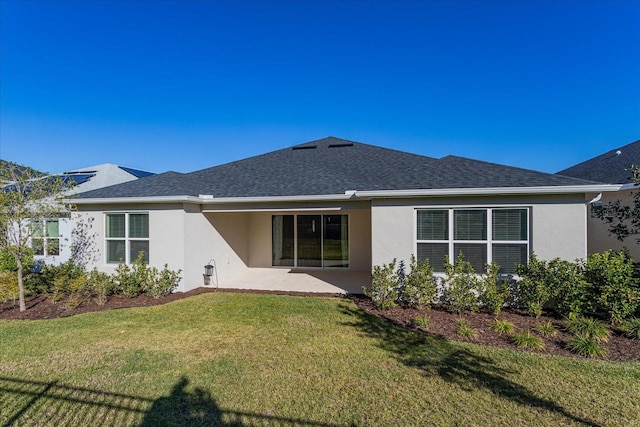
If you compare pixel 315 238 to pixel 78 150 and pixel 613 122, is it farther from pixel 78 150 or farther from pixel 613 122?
pixel 613 122

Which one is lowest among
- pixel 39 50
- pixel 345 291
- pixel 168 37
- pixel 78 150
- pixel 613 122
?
pixel 345 291

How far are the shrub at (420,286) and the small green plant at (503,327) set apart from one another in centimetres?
158

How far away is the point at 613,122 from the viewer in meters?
18.8

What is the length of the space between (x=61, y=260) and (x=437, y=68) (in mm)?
18251

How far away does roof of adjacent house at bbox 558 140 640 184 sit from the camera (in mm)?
12094

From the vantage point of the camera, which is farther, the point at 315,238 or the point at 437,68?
the point at 437,68

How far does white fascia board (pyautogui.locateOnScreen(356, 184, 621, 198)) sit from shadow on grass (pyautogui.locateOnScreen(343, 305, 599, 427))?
10.7ft

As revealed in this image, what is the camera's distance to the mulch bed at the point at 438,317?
557cm

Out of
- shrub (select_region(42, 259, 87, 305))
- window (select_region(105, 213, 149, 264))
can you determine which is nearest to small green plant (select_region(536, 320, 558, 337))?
window (select_region(105, 213, 149, 264))

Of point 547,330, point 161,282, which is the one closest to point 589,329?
point 547,330

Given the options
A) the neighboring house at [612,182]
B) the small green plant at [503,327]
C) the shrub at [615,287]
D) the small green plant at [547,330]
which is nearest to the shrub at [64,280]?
the small green plant at [503,327]

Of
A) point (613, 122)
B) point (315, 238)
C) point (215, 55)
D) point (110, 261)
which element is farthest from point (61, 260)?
point (613, 122)

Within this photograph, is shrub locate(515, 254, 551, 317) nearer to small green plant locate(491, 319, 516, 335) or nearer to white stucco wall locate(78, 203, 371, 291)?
small green plant locate(491, 319, 516, 335)

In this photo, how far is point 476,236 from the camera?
796cm
